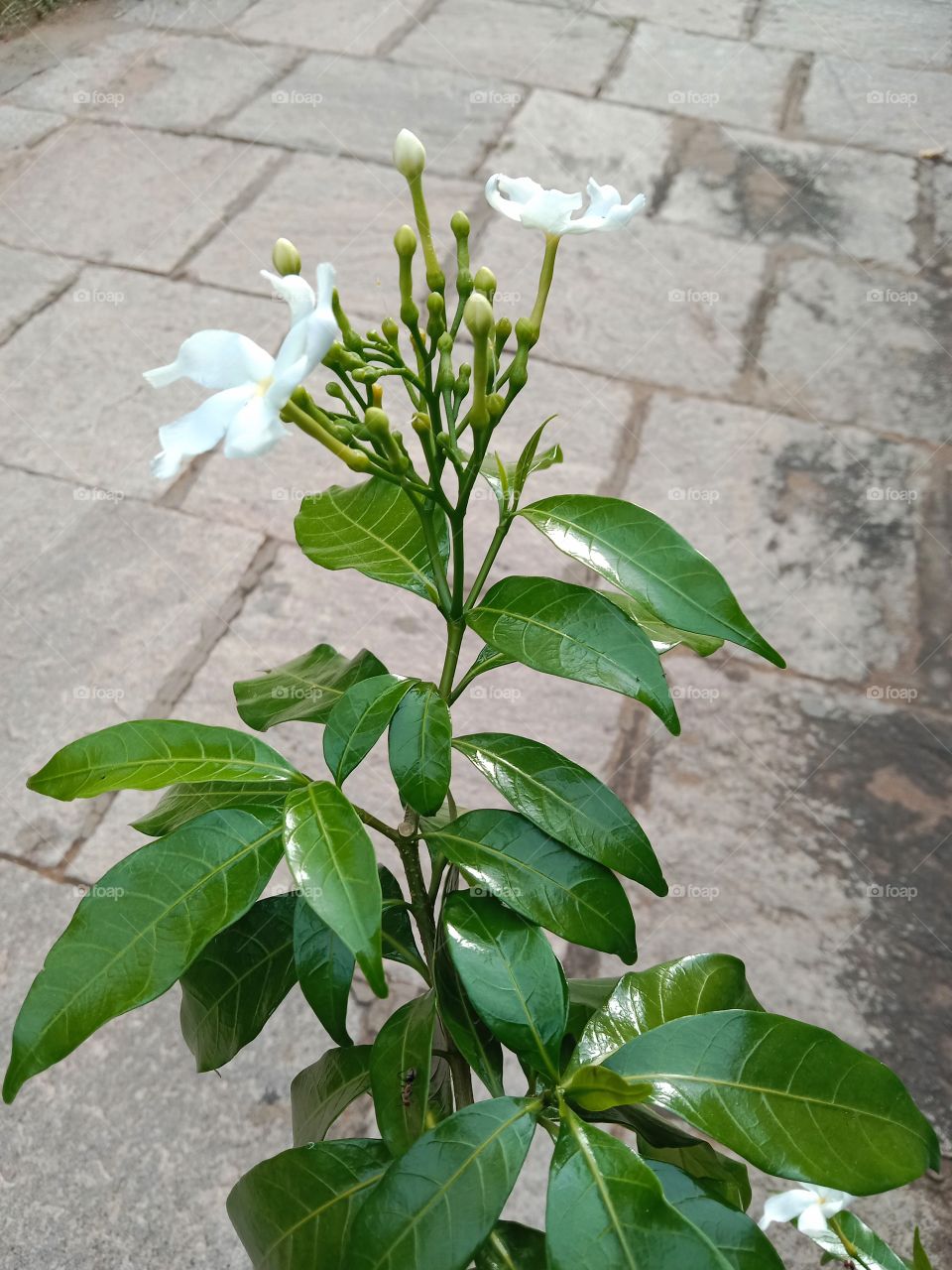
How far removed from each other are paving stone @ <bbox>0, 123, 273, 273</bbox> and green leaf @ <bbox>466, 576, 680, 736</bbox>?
258 centimetres

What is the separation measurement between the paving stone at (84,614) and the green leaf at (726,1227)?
1.44 metres

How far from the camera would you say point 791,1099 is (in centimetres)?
69

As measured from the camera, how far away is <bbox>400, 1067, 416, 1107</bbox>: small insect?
0.78 metres

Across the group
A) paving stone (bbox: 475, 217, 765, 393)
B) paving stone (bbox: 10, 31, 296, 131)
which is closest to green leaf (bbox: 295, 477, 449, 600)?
paving stone (bbox: 475, 217, 765, 393)

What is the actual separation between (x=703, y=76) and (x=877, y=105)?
0.59m

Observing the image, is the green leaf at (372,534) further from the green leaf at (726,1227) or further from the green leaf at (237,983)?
the green leaf at (726,1227)

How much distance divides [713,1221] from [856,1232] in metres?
0.36

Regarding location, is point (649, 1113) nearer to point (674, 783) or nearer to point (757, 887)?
point (757, 887)

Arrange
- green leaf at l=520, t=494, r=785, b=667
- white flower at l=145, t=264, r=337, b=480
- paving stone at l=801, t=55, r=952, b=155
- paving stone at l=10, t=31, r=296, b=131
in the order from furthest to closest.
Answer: paving stone at l=801, t=55, r=952, b=155, paving stone at l=10, t=31, r=296, b=131, green leaf at l=520, t=494, r=785, b=667, white flower at l=145, t=264, r=337, b=480

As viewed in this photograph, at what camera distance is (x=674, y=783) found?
206 centimetres

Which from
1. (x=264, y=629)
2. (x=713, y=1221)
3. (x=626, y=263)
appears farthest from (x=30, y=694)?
(x=626, y=263)

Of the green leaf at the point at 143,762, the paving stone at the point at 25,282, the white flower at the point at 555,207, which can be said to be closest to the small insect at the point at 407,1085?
the green leaf at the point at 143,762

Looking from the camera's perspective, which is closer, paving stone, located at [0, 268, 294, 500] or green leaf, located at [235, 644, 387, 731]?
green leaf, located at [235, 644, 387, 731]

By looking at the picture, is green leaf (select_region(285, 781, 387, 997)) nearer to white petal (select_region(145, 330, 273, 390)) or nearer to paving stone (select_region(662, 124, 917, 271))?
white petal (select_region(145, 330, 273, 390))
